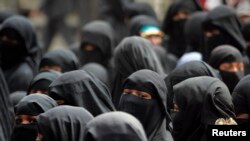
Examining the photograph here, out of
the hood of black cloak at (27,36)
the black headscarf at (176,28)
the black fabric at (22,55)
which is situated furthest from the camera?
the black headscarf at (176,28)

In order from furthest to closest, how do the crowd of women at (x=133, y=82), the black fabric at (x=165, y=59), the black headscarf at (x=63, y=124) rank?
the black fabric at (x=165, y=59) → the crowd of women at (x=133, y=82) → the black headscarf at (x=63, y=124)

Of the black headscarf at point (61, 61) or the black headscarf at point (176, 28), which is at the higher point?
the black headscarf at point (61, 61)

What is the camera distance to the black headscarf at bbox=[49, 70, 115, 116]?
870 centimetres

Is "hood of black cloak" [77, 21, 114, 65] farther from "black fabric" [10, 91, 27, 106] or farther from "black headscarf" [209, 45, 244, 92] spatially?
"black headscarf" [209, 45, 244, 92]

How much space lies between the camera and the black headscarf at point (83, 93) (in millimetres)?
8695

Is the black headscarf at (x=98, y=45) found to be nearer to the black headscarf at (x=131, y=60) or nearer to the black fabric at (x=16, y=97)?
the black fabric at (x=16, y=97)

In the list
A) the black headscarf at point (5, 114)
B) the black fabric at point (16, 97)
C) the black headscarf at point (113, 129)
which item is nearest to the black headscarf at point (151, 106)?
the black headscarf at point (113, 129)

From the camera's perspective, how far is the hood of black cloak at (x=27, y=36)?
1167 centimetres

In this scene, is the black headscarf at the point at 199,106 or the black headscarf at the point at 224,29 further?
the black headscarf at the point at 224,29

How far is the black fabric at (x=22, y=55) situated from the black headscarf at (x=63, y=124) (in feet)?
11.7

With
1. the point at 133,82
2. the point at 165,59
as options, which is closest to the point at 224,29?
the point at 165,59

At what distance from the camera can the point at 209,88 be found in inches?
342

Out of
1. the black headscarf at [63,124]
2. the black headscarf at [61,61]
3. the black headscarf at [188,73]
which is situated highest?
the black headscarf at [63,124]

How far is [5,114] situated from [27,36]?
1.85m
